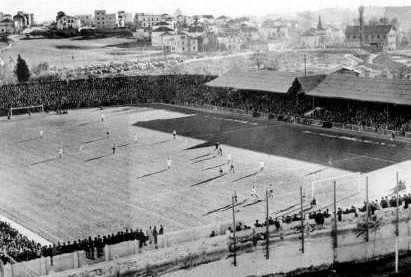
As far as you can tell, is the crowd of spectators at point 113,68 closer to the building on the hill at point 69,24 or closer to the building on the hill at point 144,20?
the building on the hill at point 144,20

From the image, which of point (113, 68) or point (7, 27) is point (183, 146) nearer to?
point (7, 27)

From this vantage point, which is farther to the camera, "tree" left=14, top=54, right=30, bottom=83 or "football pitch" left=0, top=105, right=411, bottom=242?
"tree" left=14, top=54, right=30, bottom=83

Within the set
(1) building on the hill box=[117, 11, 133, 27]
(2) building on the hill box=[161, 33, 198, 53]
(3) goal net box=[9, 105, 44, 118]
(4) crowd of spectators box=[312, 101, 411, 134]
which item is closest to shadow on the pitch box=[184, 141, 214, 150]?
(4) crowd of spectators box=[312, 101, 411, 134]

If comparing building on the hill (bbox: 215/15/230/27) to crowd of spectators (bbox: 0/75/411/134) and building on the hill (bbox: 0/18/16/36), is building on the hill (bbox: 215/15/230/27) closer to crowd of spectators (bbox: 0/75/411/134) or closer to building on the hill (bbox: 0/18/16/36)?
crowd of spectators (bbox: 0/75/411/134)

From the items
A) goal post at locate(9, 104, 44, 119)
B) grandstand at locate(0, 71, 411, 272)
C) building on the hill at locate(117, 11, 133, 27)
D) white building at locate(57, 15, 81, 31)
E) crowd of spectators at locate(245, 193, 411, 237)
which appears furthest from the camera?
building on the hill at locate(117, 11, 133, 27)

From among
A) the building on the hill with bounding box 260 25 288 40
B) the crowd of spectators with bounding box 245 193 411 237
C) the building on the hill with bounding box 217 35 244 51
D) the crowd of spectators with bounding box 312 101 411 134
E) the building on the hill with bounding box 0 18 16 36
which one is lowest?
the crowd of spectators with bounding box 245 193 411 237

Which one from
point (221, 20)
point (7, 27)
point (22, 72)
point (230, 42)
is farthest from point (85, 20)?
point (221, 20)

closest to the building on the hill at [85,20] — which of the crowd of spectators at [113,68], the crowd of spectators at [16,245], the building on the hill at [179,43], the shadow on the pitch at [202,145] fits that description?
the crowd of spectators at [113,68]
